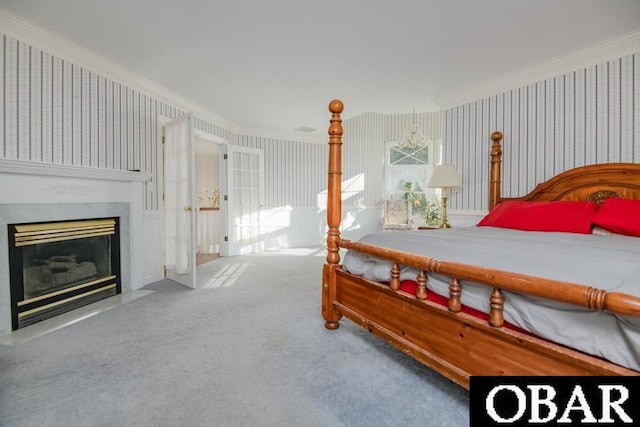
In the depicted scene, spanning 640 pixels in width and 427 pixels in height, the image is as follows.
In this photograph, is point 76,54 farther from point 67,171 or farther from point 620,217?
point 620,217

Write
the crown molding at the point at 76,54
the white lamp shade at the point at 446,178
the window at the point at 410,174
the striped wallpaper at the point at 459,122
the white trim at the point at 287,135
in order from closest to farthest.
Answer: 1. the crown molding at the point at 76,54
2. the striped wallpaper at the point at 459,122
3. the white lamp shade at the point at 446,178
4. the white trim at the point at 287,135
5. the window at the point at 410,174

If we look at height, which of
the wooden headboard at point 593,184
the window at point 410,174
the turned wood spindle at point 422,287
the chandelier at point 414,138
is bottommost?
the turned wood spindle at point 422,287

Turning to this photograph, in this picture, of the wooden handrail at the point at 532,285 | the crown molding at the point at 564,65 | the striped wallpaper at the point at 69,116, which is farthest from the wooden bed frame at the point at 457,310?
the striped wallpaper at the point at 69,116

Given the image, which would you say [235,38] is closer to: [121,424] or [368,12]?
[368,12]

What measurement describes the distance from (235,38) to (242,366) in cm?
262

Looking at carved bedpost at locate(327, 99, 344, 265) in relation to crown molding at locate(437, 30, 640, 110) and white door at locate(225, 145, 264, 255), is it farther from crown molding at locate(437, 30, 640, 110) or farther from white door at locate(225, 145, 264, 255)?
white door at locate(225, 145, 264, 255)

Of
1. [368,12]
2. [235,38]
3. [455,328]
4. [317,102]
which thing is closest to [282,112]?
[317,102]

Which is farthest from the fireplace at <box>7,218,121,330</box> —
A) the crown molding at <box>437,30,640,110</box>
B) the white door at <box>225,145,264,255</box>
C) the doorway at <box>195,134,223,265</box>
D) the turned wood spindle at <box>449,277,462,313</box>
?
the crown molding at <box>437,30,640,110</box>

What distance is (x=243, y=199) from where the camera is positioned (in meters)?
5.99

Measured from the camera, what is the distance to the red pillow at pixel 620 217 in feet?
7.20

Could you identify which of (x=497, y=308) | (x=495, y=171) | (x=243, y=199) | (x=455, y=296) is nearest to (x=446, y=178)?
(x=495, y=171)

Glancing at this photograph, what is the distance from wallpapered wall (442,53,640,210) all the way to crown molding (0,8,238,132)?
12.7 ft

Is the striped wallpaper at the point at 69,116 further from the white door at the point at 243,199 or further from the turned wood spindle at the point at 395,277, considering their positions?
the turned wood spindle at the point at 395,277

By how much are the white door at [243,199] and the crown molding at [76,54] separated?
1617 millimetres
